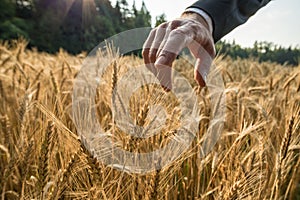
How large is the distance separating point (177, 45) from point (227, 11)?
0.84 ft

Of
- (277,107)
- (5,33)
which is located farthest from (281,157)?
(5,33)

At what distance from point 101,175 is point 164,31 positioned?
0.33 metres

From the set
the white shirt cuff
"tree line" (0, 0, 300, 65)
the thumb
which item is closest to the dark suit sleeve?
the white shirt cuff

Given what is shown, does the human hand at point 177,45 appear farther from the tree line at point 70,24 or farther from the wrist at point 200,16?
the tree line at point 70,24

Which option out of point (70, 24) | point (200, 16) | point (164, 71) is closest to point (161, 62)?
point (164, 71)

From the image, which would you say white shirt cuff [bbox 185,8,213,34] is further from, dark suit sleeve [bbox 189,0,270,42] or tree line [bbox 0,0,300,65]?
tree line [bbox 0,0,300,65]

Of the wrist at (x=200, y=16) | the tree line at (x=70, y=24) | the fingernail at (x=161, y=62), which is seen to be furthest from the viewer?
the tree line at (x=70, y=24)

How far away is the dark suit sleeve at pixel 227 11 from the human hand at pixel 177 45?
1.7 inches

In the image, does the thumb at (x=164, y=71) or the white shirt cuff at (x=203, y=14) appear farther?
the white shirt cuff at (x=203, y=14)

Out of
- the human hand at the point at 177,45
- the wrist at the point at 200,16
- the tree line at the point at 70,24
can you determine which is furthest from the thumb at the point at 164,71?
the tree line at the point at 70,24

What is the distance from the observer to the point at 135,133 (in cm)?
43

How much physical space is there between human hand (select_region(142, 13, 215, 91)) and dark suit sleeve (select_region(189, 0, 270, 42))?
0.14 ft

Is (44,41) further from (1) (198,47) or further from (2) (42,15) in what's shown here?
(1) (198,47)

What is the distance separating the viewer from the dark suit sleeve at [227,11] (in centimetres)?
67
